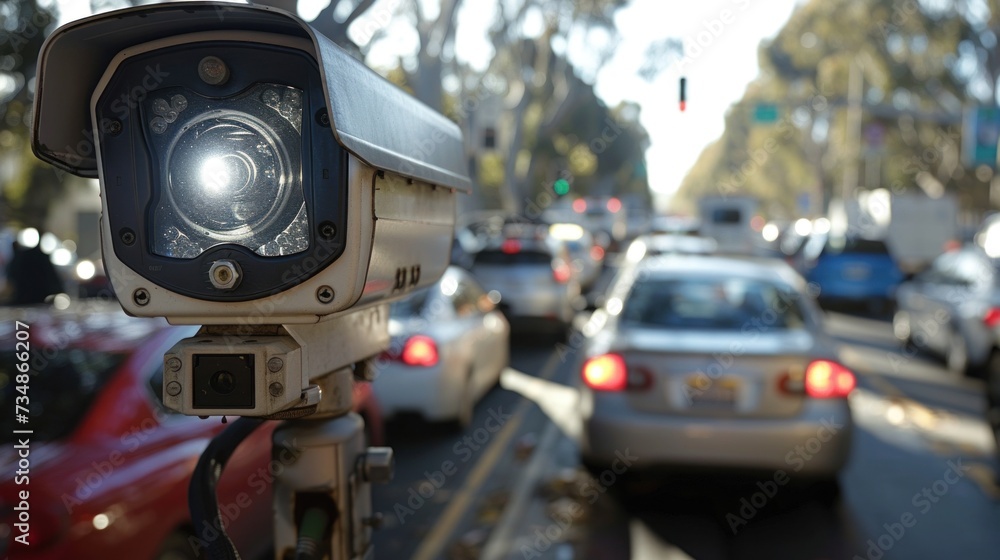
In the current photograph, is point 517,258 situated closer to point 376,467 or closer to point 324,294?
point 376,467

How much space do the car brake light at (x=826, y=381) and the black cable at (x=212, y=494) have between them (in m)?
4.21

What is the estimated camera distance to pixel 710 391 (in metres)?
5.60

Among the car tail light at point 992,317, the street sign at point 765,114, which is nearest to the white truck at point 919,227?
the street sign at point 765,114

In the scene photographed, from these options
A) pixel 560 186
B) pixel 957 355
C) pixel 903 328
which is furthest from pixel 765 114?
pixel 957 355

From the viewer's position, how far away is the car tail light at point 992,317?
29.7 feet

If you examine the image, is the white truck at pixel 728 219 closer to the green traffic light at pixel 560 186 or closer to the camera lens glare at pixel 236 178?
the green traffic light at pixel 560 186

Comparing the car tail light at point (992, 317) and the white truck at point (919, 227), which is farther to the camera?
the white truck at point (919, 227)

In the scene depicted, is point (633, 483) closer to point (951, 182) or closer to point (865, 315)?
point (865, 315)

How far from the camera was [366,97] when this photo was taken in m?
1.92

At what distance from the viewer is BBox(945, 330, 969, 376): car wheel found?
36.0ft

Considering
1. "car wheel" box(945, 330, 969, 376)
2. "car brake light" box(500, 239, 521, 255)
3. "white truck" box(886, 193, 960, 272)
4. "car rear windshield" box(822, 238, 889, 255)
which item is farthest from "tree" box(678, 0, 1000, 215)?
"car wheel" box(945, 330, 969, 376)

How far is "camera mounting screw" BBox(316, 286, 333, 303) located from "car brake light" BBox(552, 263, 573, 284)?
42.5ft

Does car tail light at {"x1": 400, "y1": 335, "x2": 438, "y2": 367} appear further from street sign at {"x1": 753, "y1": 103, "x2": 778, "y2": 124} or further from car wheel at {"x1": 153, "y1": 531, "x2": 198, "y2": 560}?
street sign at {"x1": 753, "y1": 103, "x2": 778, "y2": 124}

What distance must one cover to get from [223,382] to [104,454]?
7.30ft
